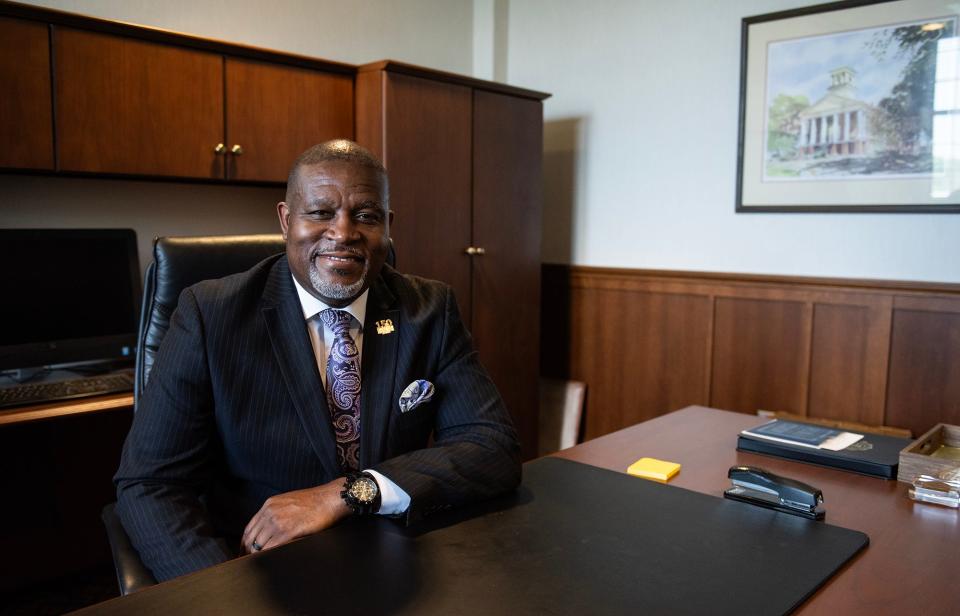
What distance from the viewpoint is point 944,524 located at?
1.24 meters

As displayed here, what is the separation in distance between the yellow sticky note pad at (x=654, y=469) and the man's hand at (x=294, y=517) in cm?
57

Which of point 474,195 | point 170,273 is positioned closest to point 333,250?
point 170,273

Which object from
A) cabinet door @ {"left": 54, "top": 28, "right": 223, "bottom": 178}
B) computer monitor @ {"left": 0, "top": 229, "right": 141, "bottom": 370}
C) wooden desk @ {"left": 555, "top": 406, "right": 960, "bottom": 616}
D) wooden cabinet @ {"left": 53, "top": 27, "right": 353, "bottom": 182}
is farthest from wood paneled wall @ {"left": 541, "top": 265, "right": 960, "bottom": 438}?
computer monitor @ {"left": 0, "top": 229, "right": 141, "bottom": 370}

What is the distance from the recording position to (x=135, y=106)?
2.44m

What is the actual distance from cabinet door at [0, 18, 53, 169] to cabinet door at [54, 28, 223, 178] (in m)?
0.04

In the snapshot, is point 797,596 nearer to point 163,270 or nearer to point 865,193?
point 163,270

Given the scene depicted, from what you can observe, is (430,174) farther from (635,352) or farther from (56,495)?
(56,495)

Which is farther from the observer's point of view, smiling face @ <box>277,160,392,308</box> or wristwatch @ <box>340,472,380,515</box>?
smiling face @ <box>277,160,392,308</box>

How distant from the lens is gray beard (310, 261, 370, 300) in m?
1.46

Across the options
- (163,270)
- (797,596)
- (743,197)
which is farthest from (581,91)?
(797,596)

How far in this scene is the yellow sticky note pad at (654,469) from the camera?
1434mm

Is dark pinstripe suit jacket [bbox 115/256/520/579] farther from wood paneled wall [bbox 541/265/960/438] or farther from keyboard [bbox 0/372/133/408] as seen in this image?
wood paneled wall [bbox 541/265/960/438]

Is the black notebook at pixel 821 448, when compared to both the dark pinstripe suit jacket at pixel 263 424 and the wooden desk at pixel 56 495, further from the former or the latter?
the wooden desk at pixel 56 495

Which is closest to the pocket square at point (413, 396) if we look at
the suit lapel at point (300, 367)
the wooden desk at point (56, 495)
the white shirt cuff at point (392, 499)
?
the suit lapel at point (300, 367)
